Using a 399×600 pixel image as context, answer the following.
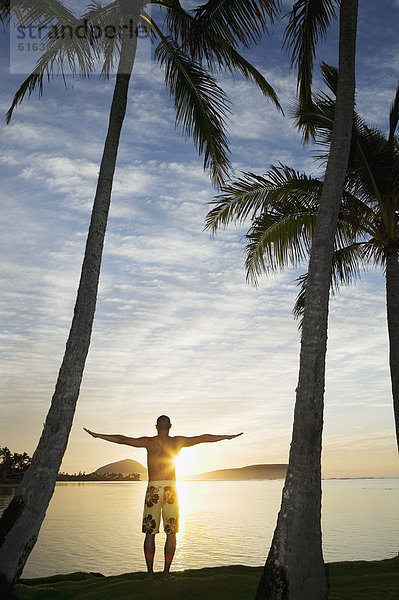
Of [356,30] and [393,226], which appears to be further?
[393,226]

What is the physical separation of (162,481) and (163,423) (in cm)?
77

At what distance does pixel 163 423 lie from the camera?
24.2 feet

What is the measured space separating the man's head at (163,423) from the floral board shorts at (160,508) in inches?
28.0

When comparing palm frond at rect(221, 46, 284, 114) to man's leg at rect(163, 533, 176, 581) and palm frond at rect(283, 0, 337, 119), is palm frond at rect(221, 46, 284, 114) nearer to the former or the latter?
palm frond at rect(283, 0, 337, 119)

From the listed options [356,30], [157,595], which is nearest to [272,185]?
[356,30]

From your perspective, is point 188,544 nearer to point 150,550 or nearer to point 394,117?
point 150,550

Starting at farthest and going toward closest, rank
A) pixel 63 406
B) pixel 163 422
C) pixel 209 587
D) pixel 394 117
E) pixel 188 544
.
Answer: pixel 188 544 → pixel 394 117 → pixel 163 422 → pixel 63 406 → pixel 209 587

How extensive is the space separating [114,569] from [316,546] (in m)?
11.0

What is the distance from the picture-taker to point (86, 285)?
7926 millimetres

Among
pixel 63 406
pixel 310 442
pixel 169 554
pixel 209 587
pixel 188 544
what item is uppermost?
pixel 63 406

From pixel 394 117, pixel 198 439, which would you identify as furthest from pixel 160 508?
pixel 394 117

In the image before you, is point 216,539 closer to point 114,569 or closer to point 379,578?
point 114,569

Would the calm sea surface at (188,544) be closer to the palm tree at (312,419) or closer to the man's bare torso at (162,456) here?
the man's bare torso at (162,456)

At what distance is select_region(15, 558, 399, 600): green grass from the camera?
20.2ft
